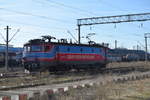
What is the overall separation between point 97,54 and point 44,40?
870 centimetres

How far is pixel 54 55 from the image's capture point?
28.8 metres

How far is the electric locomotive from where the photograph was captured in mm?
28109

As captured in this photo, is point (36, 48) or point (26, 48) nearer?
point (36, 48)

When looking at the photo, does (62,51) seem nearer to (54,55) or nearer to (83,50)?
(54,55)

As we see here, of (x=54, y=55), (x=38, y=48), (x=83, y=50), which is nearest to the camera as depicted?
(x=38, y=48)

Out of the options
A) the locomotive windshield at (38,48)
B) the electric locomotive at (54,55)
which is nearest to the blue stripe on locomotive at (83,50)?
the electric locomotive at (54,55)

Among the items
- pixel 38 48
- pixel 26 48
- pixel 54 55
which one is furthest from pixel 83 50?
pixel 26 48

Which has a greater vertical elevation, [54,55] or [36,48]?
[36,48]

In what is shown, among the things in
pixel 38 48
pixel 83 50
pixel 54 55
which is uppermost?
pixel 38 48

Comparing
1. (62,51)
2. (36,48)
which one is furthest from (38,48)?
(62,51)

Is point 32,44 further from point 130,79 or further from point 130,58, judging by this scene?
point 130,58

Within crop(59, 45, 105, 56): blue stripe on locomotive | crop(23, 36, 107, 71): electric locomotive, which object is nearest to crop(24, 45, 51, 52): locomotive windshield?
crop(23, 36, 107, 71): electric locomotive

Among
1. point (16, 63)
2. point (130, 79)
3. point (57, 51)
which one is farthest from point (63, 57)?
point (16, 63)

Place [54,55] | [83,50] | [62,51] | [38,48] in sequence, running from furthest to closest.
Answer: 1. [83,50]
2. [62,51]
3. [54,55]
4. [38,48]
